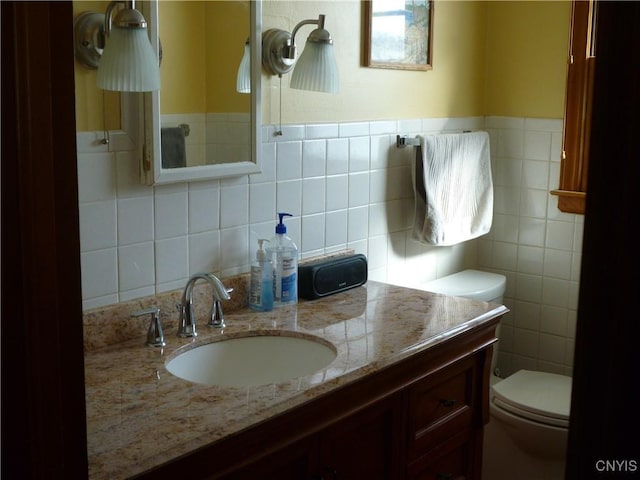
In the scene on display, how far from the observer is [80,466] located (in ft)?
2.63

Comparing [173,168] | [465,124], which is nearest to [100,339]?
[173,168]

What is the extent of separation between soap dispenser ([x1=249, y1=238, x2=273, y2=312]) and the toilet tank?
88cm

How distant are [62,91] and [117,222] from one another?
39.3 inches

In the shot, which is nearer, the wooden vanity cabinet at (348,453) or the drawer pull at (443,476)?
the wooden vanity cabinet at (348,453)

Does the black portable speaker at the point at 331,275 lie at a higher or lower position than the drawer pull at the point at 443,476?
higher

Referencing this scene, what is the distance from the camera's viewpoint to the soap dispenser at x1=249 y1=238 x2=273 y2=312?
1.99 metres

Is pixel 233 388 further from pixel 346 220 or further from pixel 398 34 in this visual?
pixel 398 34

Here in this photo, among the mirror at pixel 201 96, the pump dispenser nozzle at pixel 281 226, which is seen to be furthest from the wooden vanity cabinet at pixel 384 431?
the mirror at pixel 201 96

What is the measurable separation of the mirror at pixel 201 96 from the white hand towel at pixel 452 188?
752 millimetres

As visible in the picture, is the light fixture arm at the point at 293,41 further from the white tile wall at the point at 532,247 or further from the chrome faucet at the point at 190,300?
the white tile wall at the point at 532,247

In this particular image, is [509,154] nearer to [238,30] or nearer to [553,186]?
[553,186]

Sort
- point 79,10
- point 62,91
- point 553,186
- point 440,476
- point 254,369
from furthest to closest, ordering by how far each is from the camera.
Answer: point 553,186 → point 440,476 → point 254,369 → point 79,10 → point 62,91

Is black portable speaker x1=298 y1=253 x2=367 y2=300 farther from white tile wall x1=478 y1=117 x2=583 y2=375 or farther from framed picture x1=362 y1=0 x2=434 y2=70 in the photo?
white tile wall x1=478 y1=117 x2=583 y2=375

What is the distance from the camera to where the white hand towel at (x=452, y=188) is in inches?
101
